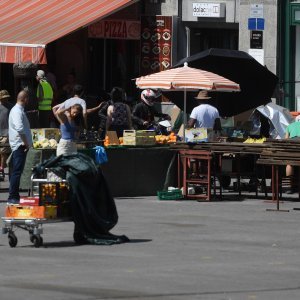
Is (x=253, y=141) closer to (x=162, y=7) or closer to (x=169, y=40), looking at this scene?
(x=169, y=40)

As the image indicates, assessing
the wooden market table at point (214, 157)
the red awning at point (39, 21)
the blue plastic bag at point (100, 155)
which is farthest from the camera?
the red awning at point (39, 21)

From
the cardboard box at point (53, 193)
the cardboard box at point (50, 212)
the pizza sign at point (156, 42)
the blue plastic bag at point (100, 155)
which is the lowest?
the cardboard box at point (50, 212)

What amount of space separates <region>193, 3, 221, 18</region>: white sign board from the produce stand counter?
11.9 m

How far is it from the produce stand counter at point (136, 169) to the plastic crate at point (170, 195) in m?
0.44

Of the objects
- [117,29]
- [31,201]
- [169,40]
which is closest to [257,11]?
[169,40]

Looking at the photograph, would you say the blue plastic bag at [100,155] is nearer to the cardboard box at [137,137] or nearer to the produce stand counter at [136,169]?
the produce stand counter at [136,169]

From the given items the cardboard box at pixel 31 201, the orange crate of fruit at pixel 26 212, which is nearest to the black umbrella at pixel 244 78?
the cardboard box at pixel 31 201

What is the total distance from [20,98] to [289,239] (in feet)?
16.7

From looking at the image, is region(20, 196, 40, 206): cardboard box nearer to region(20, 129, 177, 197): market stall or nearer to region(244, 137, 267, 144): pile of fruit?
region(20, 129, 177, 197): market stall

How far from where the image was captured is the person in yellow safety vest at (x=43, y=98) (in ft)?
98.1

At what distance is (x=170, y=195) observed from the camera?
859 inches

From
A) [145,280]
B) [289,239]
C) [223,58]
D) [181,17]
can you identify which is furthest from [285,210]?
[181,17]

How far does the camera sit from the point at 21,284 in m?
12.4

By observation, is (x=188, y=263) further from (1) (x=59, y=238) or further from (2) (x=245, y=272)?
(1) (x=59, y=238)
